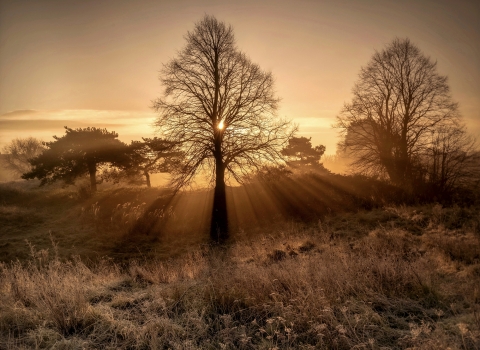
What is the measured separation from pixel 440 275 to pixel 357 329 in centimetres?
341

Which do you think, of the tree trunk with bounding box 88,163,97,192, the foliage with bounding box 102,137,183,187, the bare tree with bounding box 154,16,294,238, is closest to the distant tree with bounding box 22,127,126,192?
the tree trunk with bounding box 88,163,97,192

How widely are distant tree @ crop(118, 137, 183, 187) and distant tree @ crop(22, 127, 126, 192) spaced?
0.78 metres

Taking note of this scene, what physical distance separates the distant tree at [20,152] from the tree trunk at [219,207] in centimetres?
5242

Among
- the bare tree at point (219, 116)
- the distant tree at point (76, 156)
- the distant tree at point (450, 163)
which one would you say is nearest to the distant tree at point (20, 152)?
the distant tree at point (76, 156)

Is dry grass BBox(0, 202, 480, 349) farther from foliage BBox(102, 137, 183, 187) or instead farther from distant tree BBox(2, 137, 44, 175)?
distant tree BBox(2, 137, 44, 175)

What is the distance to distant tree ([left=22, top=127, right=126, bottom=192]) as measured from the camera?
22.2m

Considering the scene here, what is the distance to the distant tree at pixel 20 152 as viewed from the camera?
5459cm

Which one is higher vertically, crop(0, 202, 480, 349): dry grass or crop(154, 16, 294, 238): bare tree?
crop(154, 16, 294, 238): bare tree

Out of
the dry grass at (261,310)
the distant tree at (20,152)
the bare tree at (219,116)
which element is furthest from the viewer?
the distant tree at (20,152)

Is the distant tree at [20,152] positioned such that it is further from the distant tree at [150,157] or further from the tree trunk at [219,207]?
the tree trunk at [219,207]

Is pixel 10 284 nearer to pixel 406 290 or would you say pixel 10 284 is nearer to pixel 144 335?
pixel 144 335

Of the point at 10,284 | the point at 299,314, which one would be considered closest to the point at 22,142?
the point at 10,284

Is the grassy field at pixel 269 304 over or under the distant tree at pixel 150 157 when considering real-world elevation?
under

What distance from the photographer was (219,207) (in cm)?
1689
